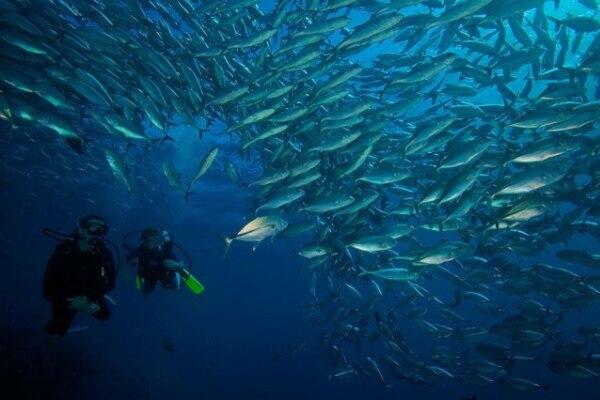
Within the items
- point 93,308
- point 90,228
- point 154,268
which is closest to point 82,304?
point 93,308

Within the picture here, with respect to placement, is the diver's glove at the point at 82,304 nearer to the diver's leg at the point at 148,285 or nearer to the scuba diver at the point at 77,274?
the scuba diver at the point at 77,274

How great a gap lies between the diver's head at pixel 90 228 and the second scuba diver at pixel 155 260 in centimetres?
83

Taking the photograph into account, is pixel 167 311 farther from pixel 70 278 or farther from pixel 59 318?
pixel 70 278

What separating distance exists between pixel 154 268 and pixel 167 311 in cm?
7223

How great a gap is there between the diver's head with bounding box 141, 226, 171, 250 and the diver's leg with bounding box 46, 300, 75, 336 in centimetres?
144

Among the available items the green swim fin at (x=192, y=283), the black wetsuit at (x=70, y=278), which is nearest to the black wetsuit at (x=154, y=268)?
the green swim fin at (x=192, y=283)

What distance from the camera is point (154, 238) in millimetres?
6461

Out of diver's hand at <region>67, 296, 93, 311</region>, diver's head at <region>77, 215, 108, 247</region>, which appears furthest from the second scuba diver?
diver's hand at <region>67, 296, 93, 311</region>

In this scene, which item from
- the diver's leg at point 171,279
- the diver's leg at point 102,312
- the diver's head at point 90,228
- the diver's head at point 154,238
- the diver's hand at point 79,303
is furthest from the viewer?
the diver's head at point 154,238

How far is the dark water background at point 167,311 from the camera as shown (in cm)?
1889

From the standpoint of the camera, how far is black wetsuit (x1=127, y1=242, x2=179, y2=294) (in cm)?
640

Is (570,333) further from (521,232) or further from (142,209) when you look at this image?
(142,209)

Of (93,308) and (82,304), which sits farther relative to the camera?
(93,308)

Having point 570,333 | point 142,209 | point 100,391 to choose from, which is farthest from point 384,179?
point 570,333
